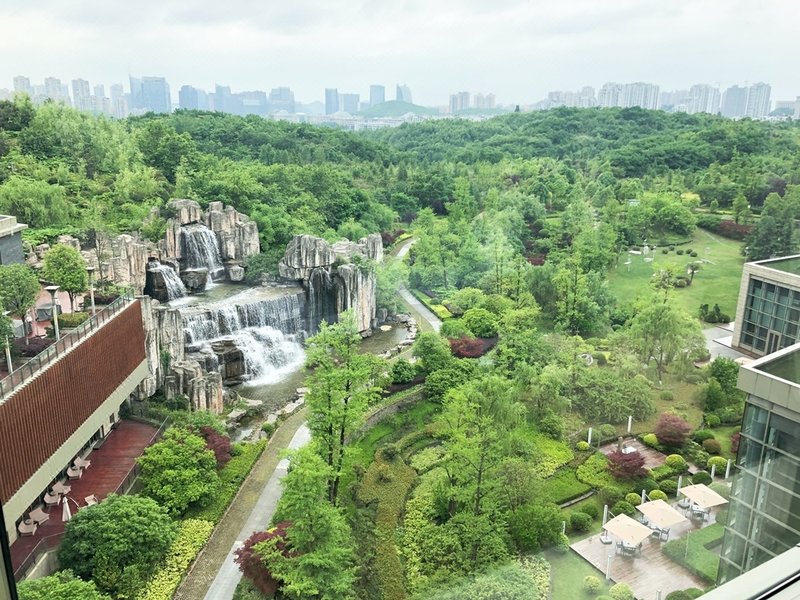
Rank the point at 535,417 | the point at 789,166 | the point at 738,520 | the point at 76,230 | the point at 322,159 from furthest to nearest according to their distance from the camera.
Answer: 1. the point at 322,159
2. the point at 76,230
3. the point at 535,417
4. the point at 789,166
5. the point at 738,520

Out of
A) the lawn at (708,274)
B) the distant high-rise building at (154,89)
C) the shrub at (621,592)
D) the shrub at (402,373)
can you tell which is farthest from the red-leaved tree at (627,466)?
the distant high-rise building at (154,89)

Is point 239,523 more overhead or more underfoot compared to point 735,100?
more underfoot

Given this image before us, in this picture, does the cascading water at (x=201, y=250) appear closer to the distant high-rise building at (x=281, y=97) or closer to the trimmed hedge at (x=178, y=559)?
the distant high-rise building at (x=281, y=97)

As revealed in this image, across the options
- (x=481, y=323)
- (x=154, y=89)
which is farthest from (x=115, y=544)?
(x=481, y=323)

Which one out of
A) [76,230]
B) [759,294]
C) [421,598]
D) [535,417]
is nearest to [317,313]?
[76,230]

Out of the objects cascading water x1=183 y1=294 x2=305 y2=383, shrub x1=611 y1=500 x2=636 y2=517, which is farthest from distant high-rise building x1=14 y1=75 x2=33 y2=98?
cascading water x1=183 y1=294 x2=305 y2=383

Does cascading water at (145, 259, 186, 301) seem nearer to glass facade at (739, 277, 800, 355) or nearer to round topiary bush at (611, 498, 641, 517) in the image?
round topiary bush at (611, 498, 641, 517)

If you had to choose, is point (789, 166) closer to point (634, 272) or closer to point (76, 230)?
point (634, 272)

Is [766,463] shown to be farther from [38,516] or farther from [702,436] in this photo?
[38,516]
